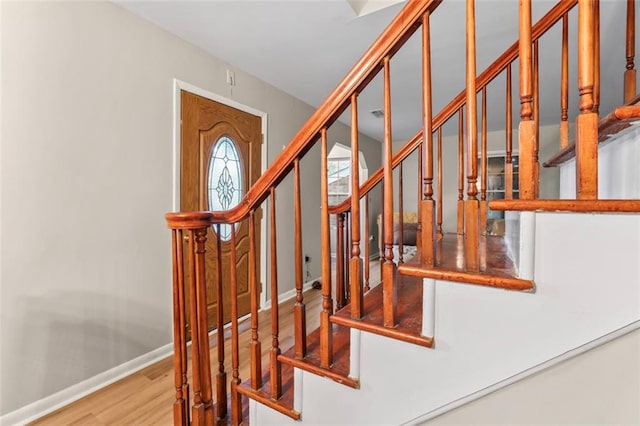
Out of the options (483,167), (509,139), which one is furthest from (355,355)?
(509,139)

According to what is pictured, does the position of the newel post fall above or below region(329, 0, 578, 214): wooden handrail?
below

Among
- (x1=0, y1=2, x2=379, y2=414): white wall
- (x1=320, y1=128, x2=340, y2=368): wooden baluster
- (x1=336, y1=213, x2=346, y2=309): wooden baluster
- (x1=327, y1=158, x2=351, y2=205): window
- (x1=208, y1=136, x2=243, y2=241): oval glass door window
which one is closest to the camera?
(x1=320, y1=128, x2=340, y2=368): wooden baluster

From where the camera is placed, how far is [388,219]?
993mm

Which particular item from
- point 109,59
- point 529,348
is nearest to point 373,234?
point 109,59

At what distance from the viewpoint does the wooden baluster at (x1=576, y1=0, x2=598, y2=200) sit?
2.27 ft

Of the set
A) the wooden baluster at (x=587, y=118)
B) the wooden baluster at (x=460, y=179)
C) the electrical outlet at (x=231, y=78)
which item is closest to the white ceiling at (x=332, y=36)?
the electrical outlet at (x=231, y=78)

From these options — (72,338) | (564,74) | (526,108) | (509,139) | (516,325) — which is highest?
(564,74)

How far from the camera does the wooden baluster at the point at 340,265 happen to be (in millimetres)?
1929

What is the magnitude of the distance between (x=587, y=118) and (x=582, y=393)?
2.15ft

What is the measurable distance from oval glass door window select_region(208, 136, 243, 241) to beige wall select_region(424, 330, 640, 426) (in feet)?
7.53

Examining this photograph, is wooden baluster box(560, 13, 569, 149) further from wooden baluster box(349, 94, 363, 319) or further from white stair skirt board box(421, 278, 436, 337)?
white stair skirt board box(421, 278, 436, 337)

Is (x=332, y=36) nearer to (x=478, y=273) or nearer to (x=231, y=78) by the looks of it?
(x=231, y=78)

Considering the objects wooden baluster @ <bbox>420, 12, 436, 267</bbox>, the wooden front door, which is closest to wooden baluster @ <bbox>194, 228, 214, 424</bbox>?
wooden baluster @ <bbox>420, 12, 436, 267</bbox>

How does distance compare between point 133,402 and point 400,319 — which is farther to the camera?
point 133,402
